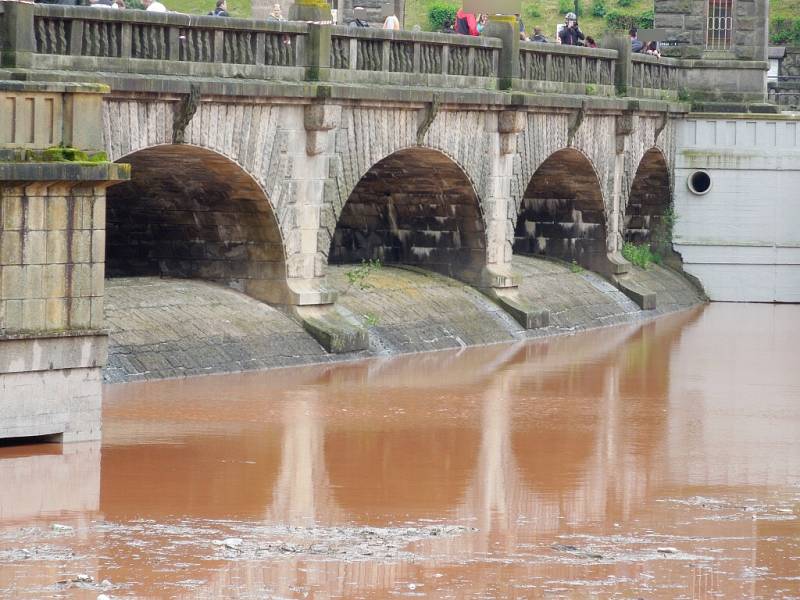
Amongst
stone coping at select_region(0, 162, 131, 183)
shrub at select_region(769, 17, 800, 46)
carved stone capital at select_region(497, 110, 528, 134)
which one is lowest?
stone coping at select_region(0, 162, 131, 183)

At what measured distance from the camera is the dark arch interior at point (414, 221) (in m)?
32.2

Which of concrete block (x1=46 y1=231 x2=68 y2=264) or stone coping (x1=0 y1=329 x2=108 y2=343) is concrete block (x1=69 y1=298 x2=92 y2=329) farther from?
concrete block (x1=46 y1=231 x2=68 y2=264)

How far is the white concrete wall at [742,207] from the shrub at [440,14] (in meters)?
29.0

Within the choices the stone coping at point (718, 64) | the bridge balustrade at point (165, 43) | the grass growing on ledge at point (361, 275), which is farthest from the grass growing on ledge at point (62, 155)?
the stone coping at point (718, 64)

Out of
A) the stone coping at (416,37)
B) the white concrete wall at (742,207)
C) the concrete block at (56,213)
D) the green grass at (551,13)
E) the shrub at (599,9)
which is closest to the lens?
the concrete block at (56,213)

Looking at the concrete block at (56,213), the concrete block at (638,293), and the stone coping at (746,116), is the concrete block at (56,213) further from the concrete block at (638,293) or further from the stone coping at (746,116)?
the stone coping at (746,116)

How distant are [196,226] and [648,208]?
16463 millimetres

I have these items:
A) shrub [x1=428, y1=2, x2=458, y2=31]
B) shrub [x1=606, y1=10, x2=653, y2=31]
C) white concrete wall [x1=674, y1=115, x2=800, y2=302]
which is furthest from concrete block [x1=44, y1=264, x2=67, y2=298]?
shrub [x1=428, y1=2, x2=458, y2=31]

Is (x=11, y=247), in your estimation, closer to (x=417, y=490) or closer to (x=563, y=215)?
(x=417, y=490)

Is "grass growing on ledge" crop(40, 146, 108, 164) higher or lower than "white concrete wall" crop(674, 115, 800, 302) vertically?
higher

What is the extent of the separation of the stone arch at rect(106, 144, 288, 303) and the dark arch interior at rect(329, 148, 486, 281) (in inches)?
190

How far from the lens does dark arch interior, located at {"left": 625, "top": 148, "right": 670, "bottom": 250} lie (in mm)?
41656

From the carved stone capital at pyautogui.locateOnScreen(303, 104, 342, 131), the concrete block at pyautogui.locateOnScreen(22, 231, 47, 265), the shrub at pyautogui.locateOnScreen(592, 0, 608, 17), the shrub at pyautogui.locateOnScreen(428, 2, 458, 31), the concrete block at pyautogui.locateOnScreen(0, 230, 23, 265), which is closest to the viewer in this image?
the concrete block at pyautogui.locateOnScreen(0, 230, 23, 265)

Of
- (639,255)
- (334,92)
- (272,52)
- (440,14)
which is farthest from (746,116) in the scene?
(440,14)
